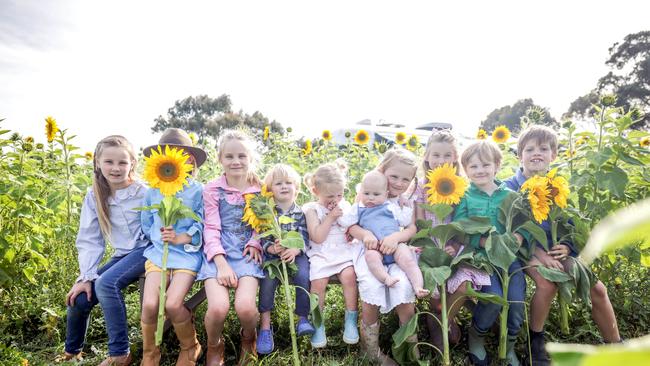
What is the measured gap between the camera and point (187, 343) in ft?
8.68

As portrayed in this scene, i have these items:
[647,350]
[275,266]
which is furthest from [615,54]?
[647,350]

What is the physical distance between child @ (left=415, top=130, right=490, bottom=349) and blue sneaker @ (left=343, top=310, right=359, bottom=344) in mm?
457

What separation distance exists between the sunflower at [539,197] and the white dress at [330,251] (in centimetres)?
101

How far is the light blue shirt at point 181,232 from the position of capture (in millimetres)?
2668

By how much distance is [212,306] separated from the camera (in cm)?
254

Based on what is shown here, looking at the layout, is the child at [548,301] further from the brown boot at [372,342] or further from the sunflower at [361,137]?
the sunflower at [361,137]

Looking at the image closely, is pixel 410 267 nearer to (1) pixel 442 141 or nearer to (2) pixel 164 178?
(1) pixel 442 141

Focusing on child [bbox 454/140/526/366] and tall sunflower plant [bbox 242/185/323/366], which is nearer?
tall sunflower plant [bbox 242/185/323/366]

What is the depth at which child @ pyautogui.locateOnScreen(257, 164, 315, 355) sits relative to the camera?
262 centimetres

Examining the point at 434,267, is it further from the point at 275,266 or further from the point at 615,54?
the point at 615,54

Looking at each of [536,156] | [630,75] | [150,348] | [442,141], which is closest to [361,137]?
[442,141]

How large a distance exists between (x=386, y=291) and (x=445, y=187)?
2.13ft

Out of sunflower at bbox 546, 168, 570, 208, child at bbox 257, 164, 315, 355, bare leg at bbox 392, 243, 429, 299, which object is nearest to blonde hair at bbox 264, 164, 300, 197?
child at bbox 257, 164, 315, 355

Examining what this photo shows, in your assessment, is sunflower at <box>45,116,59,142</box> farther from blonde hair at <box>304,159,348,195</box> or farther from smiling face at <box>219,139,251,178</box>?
blonde hair at <box>304,159,348,195</box>
